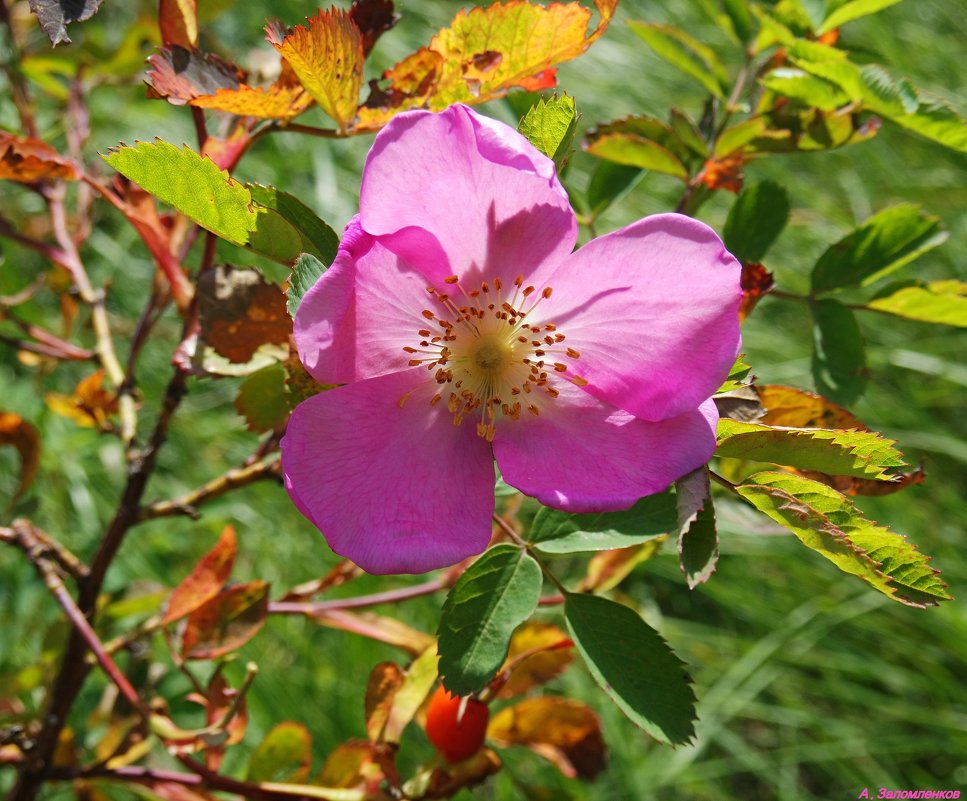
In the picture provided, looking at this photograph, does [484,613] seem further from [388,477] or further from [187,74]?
[187,74]

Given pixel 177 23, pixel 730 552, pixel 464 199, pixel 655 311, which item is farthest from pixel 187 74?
pixel 730 552

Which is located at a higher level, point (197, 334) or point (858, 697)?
point (197, 334)

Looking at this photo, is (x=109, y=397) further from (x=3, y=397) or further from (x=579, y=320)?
(x=3, y=397)

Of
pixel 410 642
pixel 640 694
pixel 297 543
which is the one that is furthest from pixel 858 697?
pixel 640 694

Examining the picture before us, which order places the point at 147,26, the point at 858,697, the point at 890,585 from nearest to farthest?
the point at 890,585
the point at 147,26
the point at 858,697

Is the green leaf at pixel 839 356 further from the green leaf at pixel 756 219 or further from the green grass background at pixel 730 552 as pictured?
the green grass background at pixel 730 552

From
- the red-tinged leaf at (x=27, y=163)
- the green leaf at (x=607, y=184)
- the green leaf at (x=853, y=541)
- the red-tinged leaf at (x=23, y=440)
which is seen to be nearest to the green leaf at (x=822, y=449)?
the green leaf at (x=853, y=541)
